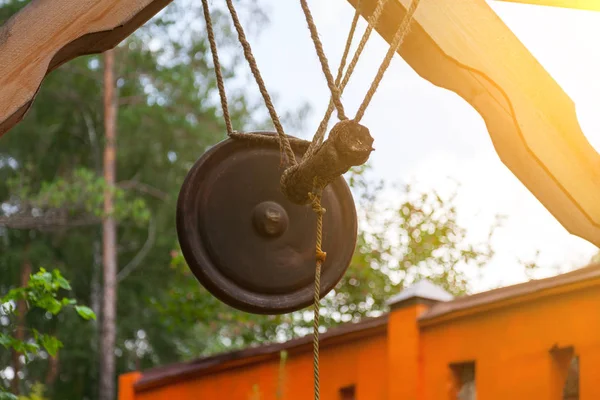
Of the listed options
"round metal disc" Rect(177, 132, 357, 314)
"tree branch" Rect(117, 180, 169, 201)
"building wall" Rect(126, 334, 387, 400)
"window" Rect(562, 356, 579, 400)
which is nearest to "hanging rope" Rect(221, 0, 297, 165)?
"round metal disc" Rect(177, 132, 357, 314)

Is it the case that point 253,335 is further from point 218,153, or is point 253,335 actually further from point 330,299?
point 218,153

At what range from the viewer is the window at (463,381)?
16.0 feet

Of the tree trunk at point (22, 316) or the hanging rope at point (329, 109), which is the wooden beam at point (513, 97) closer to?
the hanging rope at point (329, 109)

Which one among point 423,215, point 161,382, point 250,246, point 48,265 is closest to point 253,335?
point 423,215

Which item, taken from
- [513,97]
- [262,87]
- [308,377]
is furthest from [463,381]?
[262,87]

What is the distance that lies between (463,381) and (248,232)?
2.26 metres

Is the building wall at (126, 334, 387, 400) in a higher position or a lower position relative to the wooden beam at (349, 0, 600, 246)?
lower

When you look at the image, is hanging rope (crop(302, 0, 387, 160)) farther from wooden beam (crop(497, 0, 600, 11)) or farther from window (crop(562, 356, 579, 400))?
window (crop(562, 356, 579, 400))

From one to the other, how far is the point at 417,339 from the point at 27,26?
10.3 feet

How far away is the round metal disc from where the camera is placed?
304 cm

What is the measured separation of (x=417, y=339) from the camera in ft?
16.7

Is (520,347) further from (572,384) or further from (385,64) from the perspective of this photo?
(385,64)

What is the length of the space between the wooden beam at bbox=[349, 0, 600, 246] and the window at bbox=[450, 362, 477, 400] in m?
1.77

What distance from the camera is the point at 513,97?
3.16 metres
